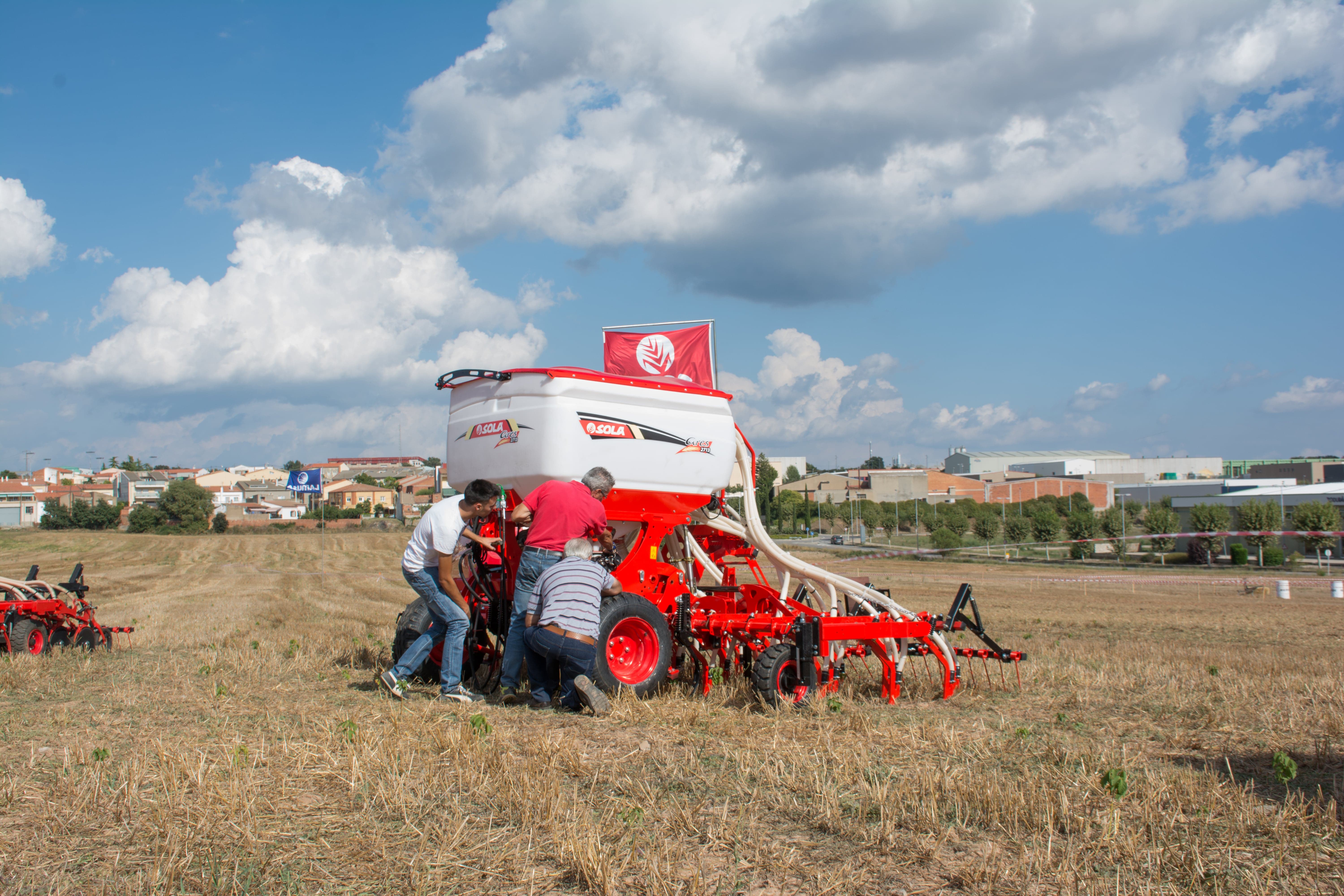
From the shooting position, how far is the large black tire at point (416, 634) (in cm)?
810

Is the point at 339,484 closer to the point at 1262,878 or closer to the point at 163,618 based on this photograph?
the point at 163,618

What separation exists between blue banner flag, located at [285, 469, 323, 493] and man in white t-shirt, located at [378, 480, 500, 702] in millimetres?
20194

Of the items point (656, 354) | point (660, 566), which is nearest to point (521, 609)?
point (660, 566)

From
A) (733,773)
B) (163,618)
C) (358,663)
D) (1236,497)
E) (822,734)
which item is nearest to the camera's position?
(733,773)

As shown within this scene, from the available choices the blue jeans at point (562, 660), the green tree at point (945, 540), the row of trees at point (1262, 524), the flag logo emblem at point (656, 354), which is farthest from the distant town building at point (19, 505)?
the blue jeans at point (562, 660)

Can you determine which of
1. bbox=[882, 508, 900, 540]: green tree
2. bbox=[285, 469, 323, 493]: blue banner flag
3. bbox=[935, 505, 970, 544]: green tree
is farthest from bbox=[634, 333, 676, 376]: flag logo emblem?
bbox=[882, 508, 900, 540]: green tree

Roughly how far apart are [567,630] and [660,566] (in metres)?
1.82

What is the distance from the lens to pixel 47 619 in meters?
9.70

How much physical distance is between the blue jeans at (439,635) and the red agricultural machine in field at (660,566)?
50 centimetres

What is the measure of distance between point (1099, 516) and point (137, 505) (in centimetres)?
8089

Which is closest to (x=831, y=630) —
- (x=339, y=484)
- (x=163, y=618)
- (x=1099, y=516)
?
(x=163, y=618)

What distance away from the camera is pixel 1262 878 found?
343 centimetres

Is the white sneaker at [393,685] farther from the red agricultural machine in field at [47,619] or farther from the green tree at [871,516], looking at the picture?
the green tree at [871,516]

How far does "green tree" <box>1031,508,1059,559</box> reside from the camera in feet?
195
